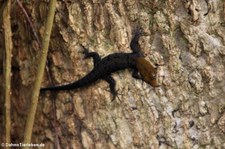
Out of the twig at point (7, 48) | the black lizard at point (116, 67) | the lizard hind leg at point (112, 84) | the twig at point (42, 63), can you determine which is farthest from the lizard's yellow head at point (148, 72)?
the twig at point (7, 48)

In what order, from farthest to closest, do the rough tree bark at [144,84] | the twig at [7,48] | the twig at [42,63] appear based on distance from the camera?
1. the twig at [7,48]
2. the rough tree bark at [144,84]
3. the twig at [42,63]

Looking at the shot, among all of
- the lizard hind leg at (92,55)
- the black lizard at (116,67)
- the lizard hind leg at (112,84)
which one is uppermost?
the lizard hind leg at (92,55)

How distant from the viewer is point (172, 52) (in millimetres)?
2475

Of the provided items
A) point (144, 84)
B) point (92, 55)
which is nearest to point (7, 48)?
point (92, 55)

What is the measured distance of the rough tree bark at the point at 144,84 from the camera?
2.45 metres

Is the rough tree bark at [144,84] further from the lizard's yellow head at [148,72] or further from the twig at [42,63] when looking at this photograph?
the twig at [42,63]

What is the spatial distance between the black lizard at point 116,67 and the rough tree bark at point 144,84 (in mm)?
37

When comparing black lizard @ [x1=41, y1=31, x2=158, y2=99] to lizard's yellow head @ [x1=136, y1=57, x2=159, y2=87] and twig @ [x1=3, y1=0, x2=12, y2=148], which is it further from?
twig @ [x1=3, y1=0, x2=12, y2=148]

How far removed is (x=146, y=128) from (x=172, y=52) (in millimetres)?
484

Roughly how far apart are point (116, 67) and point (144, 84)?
0.22 metres

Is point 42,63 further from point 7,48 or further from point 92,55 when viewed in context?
point 7,48

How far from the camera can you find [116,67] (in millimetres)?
2604

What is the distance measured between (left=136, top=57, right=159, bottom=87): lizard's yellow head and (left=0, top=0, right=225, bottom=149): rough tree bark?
0.04m

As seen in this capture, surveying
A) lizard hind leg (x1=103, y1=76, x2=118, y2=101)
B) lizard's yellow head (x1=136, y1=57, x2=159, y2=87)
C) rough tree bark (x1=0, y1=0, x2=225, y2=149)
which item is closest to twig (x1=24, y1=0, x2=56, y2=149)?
rough tree bark (x1=0, y1=0, x2=225, y2=149)
